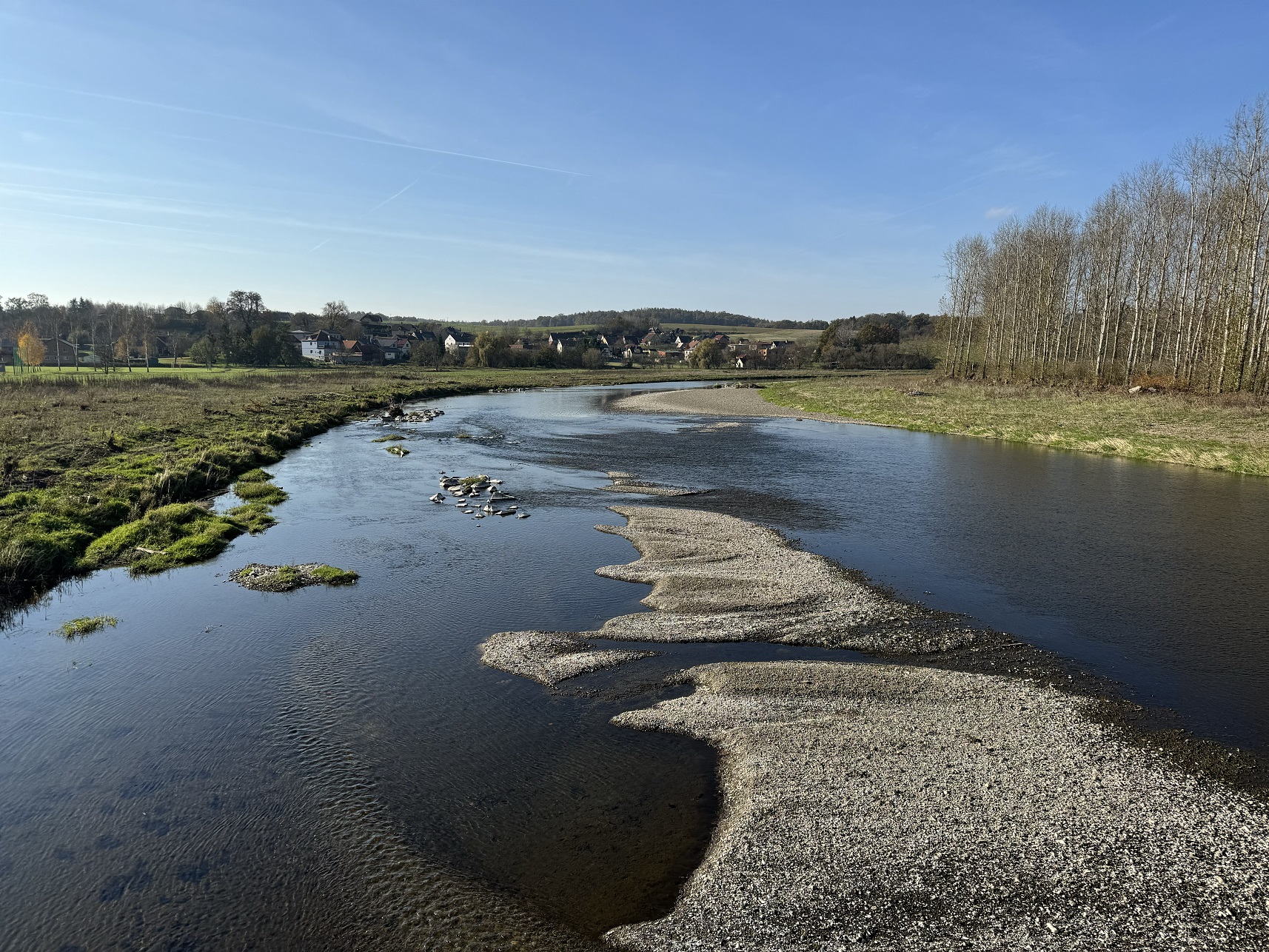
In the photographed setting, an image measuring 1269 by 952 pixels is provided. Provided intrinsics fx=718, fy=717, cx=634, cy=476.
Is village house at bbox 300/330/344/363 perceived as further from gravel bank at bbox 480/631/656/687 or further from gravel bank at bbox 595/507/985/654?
gravel bank at bbox 480/631/656/687

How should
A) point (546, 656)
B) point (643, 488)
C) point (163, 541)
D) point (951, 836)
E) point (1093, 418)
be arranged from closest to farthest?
1. point (951, 836)
2. point (546, 656)
3. point (163, 541)
4. point (643, 488)
5. point (1093, 418)

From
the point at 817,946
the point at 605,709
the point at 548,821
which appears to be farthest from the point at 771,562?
the point at 817,946

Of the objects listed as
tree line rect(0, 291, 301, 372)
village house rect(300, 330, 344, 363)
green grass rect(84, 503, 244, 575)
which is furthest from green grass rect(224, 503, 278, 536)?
village house rect(300, 330, 344, 363)

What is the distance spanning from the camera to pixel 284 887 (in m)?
6.96

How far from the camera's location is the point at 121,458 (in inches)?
1037

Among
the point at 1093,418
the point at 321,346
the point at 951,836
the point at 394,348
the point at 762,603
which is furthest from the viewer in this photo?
the point at 394,348

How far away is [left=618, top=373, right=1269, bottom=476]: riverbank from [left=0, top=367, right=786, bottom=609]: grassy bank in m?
32.2

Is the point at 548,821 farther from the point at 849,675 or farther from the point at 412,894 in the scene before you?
the point at 849,675

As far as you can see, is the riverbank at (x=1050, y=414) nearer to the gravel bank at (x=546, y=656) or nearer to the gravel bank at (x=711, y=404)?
the gravel bank at (x=711, y=404)

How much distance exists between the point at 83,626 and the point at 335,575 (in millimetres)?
4599

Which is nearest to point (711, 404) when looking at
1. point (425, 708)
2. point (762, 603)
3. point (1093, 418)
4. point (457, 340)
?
point (1093, 418)

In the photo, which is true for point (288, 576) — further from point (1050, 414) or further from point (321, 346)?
point (321, 346)

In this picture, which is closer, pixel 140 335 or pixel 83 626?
pixel 83 626

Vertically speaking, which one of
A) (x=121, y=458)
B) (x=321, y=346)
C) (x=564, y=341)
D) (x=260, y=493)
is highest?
(x=564, y=341)
